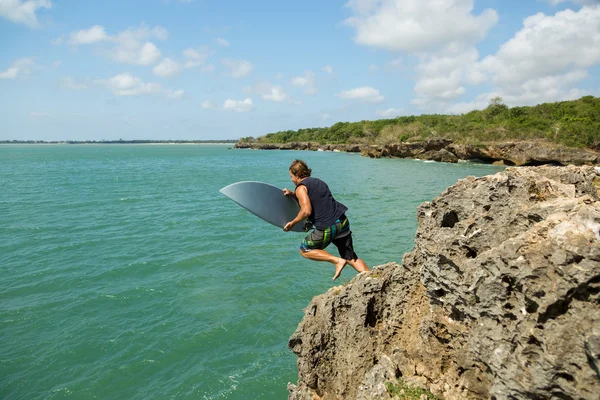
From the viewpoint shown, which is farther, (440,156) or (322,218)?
(440,156)


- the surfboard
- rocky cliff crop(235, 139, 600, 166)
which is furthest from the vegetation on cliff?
the surfboard

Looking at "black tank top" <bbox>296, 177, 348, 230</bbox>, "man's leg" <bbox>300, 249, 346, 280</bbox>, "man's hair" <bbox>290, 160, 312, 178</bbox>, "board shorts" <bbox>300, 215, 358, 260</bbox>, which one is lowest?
"man's leg" <bbox>300, 249, 346, 280</bbox>

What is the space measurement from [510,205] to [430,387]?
224cm

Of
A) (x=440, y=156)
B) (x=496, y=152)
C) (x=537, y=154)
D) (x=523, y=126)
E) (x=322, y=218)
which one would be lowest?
(x=440, y=156)

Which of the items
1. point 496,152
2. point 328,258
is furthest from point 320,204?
point 496,152

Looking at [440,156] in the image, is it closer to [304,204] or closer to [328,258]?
[328,258]

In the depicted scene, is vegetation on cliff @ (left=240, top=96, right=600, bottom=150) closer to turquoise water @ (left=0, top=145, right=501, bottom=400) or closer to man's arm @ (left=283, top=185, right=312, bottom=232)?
turquoise water @ (left=0, top=145, right=501, bottom=400)

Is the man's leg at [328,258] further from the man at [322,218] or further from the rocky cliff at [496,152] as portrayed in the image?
the rocky cliff at [496,152]

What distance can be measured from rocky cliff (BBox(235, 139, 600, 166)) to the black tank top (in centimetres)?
5182

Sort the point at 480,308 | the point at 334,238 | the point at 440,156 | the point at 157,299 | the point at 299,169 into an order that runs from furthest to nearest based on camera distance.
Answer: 1. the point at 440,156
2. the point at 157,299
3. the point at 299,169
4. the point at 334,238
5. the point at 480,308

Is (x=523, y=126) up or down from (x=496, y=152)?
up

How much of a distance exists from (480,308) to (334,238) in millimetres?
3096

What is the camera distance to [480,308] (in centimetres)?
365

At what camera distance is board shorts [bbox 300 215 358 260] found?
6406 mm
